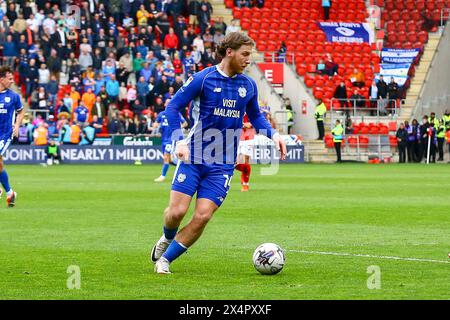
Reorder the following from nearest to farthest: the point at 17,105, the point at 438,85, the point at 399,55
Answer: the point at 17,105 → the point at 438,85 → the point at 399,55

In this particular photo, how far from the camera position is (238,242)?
47.4ft

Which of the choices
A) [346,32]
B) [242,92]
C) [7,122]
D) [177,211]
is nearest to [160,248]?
[177,211]

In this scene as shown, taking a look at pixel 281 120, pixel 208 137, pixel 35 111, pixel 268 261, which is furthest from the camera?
pixel 281 120

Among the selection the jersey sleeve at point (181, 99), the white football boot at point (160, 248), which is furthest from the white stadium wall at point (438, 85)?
the jersey sleeve at point (181, 99)

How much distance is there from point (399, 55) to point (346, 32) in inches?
112

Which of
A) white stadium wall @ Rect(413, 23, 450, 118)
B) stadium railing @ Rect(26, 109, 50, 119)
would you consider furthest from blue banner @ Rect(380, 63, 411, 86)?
stadium railing @ Rect(26, 109, 50, 119)

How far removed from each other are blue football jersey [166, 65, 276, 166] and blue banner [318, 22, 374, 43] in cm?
4232

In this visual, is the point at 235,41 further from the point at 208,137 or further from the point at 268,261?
the point at 268,261

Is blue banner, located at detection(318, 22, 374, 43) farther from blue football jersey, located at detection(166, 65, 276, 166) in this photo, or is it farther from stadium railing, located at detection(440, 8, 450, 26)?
blue football jersey, located at detection(166, 65, 276, 166)

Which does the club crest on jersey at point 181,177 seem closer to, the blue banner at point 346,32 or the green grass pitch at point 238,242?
the green grass pitch at point 238,242

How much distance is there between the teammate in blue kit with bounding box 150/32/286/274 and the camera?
11.0 meters

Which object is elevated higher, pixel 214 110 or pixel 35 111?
pixel 214 110

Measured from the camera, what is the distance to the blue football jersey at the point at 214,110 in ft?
36.1
